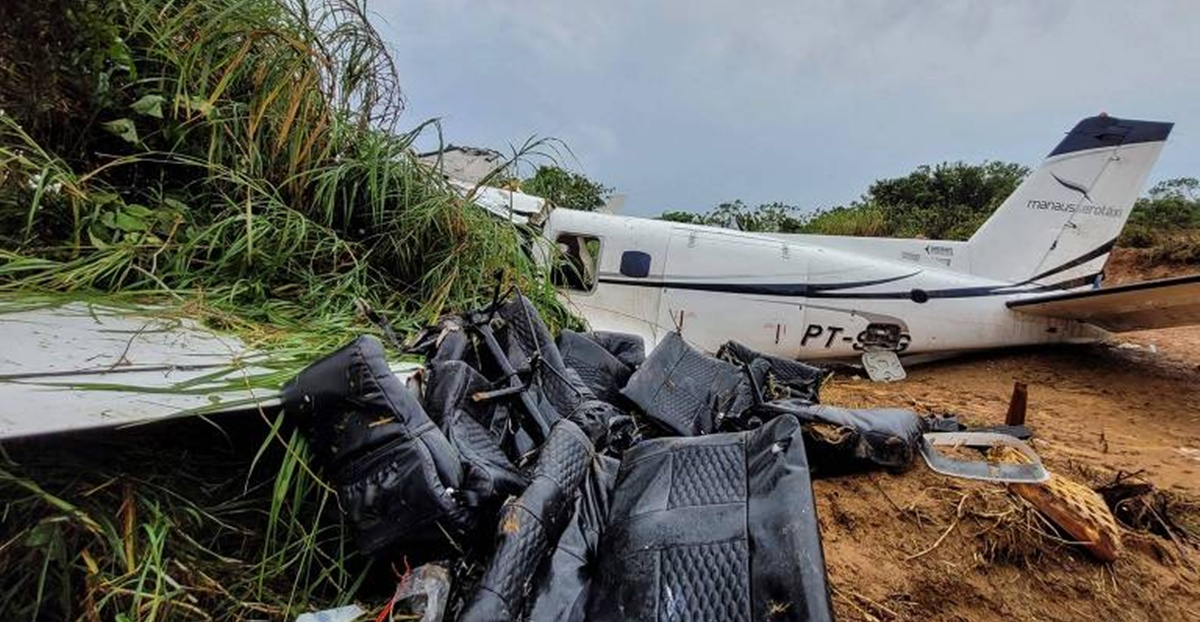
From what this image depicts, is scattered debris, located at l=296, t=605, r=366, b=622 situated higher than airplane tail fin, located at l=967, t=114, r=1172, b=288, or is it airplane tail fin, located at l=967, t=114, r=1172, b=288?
airplane tail fin, located at l=967, t=114, r=1172, b=288

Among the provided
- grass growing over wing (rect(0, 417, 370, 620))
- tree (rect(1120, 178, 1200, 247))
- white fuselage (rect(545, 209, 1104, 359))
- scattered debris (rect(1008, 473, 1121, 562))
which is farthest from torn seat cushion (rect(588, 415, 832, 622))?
tree (rect(1120, 178, 1200, 247))

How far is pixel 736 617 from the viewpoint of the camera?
0.92 meters

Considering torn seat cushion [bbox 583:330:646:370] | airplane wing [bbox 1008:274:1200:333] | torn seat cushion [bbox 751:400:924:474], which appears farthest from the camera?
airplane wing [bbox 1008:274:1200:333]

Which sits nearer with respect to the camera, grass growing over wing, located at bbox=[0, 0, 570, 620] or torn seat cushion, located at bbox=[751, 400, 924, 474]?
grass growing over wing, located at bbox=[0, 0, 570, 620]

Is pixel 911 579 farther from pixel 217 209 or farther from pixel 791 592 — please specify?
pixel 217 209

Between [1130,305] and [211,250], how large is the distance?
6804mm

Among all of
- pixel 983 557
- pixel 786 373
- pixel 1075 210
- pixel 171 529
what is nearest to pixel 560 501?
pixel 171 529

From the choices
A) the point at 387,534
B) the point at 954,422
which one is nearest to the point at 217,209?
the point at 387,534

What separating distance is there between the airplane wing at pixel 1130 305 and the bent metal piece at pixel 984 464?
4.08 metres

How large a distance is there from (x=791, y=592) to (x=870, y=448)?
118cm

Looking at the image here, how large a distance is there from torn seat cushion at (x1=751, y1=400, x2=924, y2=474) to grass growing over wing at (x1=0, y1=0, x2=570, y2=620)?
131 cm

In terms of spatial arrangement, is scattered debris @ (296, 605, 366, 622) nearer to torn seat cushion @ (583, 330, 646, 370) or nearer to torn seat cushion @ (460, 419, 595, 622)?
torn seat cushion @ (460, 419, 595, 622)

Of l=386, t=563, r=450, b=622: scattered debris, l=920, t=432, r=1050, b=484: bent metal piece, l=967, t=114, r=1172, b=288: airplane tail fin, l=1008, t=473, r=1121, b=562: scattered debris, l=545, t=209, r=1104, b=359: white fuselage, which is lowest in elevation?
l=386, t=563, r=450, b=622: scattered debris

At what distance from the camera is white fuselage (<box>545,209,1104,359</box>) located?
534 centimetres
